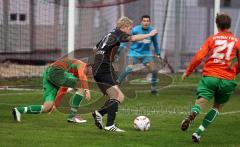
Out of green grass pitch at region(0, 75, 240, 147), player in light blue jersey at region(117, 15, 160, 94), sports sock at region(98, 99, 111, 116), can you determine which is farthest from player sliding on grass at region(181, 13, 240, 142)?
player in light blue jersey at region(117, 15, 160, 94)

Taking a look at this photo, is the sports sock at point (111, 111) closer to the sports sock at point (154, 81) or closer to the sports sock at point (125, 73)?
the sports sock at point (125, 73)

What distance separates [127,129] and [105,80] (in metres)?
0.97

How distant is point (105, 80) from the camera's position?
11.1m

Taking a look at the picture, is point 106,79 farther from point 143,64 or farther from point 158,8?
point 158,8

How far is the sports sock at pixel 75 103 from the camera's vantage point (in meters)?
11.9

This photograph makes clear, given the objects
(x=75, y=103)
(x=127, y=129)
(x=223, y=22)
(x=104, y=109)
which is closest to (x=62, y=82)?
(x=75, y=103)

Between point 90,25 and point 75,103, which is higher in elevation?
point 90,25

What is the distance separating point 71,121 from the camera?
12.2m

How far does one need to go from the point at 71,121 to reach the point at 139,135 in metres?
1.83

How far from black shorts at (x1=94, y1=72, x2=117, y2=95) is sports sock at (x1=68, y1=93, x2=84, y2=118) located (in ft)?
2.56

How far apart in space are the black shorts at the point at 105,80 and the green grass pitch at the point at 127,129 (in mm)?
736

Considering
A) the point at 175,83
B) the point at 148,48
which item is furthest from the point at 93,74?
the point at 175,83

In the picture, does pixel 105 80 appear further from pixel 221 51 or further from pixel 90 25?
pixel 90 25

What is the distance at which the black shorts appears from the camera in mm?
11133
